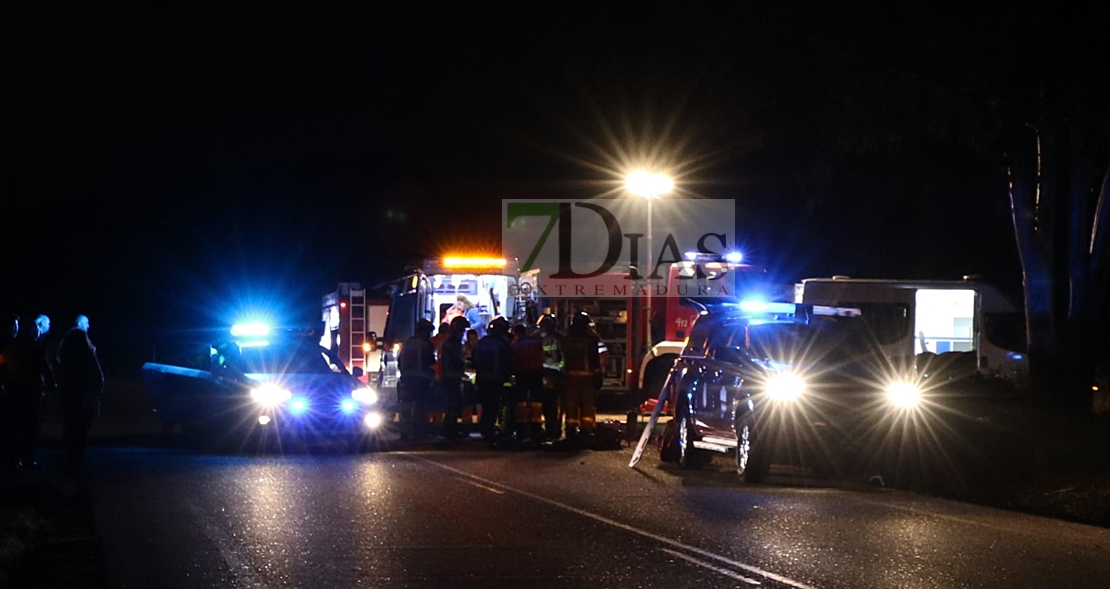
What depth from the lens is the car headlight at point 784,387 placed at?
14516mm

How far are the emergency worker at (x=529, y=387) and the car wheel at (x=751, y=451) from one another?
4.91 meters

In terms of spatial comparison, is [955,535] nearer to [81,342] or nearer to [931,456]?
[931,456]

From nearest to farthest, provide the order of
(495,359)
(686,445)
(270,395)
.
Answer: (686,445), (270,395), (495,359)

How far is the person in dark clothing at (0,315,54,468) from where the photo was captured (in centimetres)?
1538

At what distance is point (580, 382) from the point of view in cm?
1936

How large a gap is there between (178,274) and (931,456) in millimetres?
57340

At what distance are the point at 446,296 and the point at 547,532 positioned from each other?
15793 millimetres

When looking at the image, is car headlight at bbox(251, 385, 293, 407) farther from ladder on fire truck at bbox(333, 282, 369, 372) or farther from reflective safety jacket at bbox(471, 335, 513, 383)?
ladder on fire truck at bbox(333, 282, 369, 372)

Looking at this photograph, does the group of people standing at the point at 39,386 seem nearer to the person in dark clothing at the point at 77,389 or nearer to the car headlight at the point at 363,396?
the person in dark clothing at the point at 77,389

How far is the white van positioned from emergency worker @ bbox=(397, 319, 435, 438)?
10.8m

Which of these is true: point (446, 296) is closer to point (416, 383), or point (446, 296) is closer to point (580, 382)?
point (416, 383)

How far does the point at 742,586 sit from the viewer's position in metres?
8.45

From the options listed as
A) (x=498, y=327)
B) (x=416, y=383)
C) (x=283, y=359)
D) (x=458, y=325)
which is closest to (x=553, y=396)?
(x=498, y=327)

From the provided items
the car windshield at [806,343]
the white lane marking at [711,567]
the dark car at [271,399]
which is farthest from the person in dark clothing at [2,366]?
the white lane marking at [711,567]
